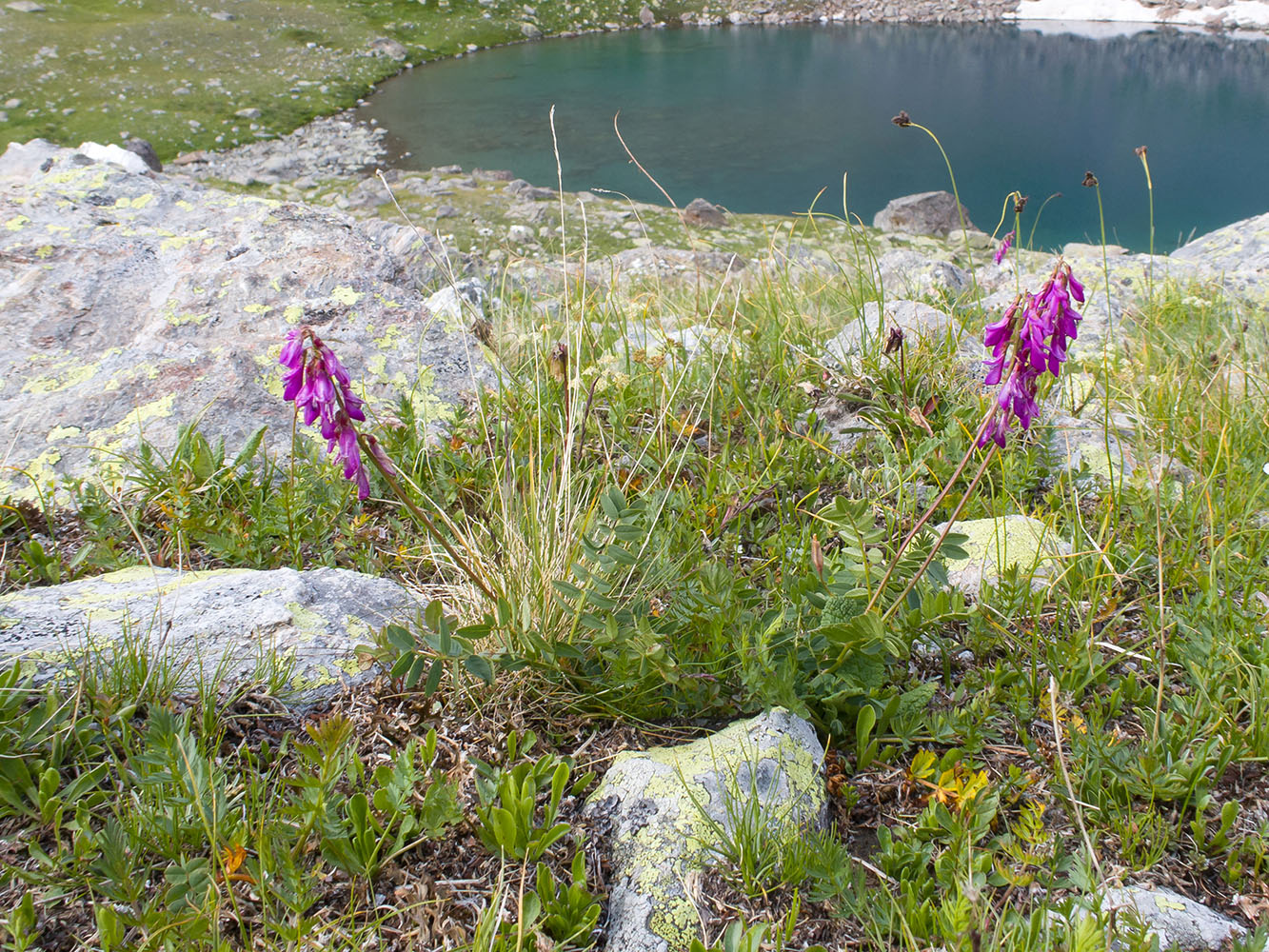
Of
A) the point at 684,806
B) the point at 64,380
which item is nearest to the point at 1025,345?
the point at 684,806

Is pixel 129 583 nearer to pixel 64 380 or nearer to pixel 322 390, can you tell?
pixel 322 390

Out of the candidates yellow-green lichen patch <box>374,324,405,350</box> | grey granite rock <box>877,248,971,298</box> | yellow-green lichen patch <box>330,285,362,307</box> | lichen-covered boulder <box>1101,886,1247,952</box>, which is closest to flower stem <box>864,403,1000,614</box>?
lichen-covered boulder <box>1101,886,1247,952</box>

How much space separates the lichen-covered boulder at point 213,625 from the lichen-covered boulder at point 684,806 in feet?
2.74

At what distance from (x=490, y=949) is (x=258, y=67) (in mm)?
33018

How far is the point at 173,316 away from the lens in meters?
3.75

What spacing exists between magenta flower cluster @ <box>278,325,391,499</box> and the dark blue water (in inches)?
572

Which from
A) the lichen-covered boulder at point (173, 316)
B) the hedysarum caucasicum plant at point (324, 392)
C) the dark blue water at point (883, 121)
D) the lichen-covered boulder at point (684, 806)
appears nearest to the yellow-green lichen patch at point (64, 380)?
the lichen-covered boulder at point (173, 316)

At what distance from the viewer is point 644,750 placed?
79.4 inches

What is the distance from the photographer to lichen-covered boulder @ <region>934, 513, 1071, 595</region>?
97.9 inches

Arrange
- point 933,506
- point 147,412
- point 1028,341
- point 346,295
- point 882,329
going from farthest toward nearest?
point 346,295 → point 882,329 → point 147,412 → point 933,506 → point 1028,341

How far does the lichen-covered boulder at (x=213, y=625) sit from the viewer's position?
2.04 meters

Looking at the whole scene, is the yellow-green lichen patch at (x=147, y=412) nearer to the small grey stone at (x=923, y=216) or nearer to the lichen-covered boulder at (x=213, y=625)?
the lichen-covered boulder at (x=213, y=625)

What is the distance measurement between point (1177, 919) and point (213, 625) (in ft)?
7.91

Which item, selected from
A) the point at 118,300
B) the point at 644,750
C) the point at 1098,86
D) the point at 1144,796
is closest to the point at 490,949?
the point at 644,750
